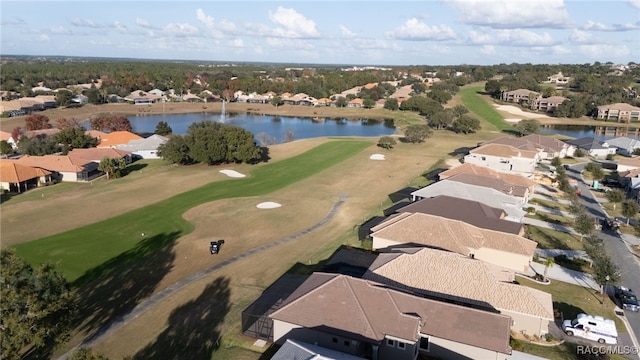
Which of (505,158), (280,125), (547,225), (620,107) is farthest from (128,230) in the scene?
(620,107)

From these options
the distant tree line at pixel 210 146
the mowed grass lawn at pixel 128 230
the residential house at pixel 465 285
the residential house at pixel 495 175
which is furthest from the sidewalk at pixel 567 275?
the distant tree line at pixel 210 146

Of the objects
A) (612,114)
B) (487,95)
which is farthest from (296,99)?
(612,114)

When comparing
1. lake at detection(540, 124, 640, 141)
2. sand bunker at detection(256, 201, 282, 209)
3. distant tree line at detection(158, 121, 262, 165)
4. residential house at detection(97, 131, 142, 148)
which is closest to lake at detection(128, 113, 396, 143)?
residential house at detection(97, 131, 142, 148)

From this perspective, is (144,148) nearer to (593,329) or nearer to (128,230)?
(128,230)

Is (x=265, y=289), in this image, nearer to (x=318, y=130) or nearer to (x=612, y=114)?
(x=318, y=130)

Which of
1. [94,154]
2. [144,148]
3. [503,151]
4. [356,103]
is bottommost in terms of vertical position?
[144,148]

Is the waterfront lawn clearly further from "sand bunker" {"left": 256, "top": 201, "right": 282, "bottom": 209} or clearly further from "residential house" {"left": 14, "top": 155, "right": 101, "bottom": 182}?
"residential house" {"left": 14, "top": 155, "right": 101, "bottom": 182}
